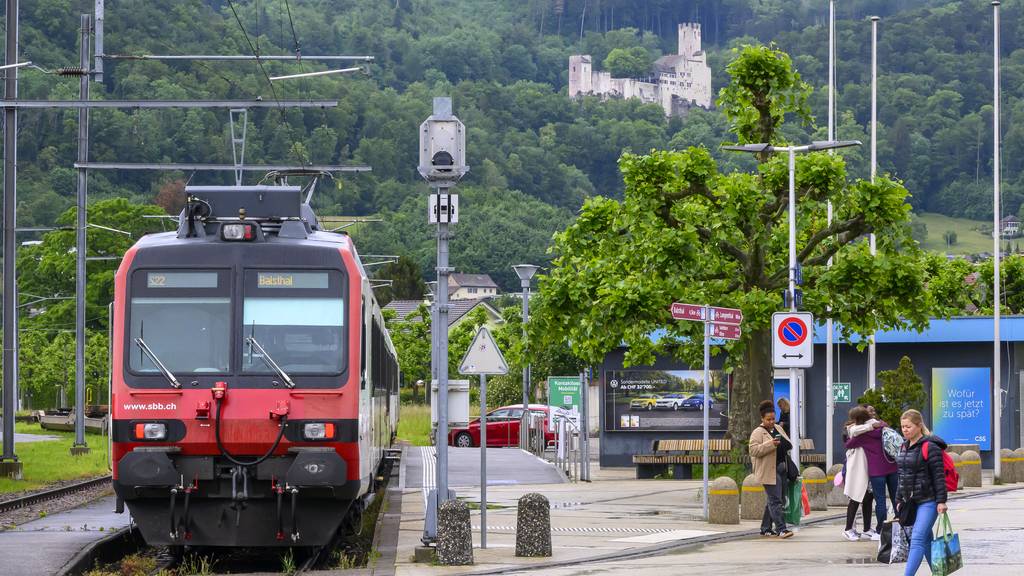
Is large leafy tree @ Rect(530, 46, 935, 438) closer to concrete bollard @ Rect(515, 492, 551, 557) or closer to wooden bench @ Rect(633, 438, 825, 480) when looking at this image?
wooden bench @ Rect(633, 438, 825, 480)

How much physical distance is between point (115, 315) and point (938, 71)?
14581cm

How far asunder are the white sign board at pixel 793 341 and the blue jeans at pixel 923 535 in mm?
7044

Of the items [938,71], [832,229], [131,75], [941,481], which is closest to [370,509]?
[832,229]

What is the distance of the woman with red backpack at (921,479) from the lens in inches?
517

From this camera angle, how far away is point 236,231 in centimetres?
1586

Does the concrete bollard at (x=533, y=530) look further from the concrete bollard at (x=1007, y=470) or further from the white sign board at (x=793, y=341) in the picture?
the concrete bollard at (x=1007, y=470)

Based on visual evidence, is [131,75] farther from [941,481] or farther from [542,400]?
[941,481]

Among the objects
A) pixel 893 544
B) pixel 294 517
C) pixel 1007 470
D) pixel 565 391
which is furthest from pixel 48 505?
pixel 565 391

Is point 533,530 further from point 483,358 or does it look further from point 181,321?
point 181,321

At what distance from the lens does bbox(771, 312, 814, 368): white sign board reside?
66.3ft

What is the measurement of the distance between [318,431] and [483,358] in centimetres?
205

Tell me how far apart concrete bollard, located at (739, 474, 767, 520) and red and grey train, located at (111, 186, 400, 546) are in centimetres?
678

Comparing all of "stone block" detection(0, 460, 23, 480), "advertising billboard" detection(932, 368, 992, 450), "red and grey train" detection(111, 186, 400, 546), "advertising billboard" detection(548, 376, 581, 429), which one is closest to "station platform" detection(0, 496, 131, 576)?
"red and grey train" detection(111, 186, 400, 546)

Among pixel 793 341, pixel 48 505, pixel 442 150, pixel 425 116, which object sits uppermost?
pixel 425 116
